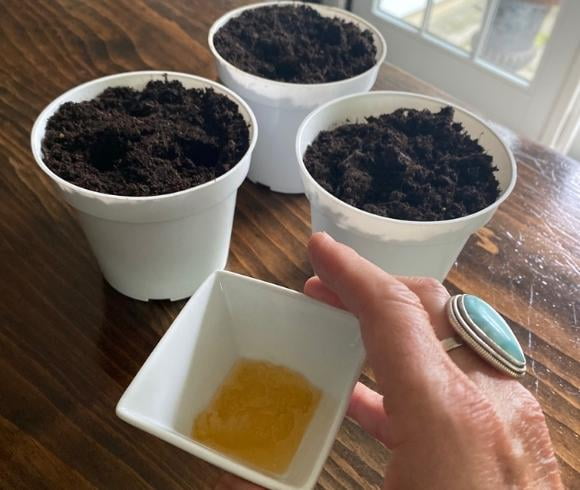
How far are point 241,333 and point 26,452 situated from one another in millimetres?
197

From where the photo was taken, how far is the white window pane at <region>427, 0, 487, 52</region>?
1.34 meters

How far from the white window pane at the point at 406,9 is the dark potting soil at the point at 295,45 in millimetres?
696

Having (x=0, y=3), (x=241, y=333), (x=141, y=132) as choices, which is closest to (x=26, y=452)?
(x=241, y=333)

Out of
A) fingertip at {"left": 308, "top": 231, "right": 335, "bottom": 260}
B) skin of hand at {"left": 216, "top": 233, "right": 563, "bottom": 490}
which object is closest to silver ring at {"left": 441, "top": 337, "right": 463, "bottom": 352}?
skin of hand at {"left": 216, "top": 233, "right": 563, "bottom": 490}

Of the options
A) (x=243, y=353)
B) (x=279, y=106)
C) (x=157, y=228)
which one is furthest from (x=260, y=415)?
(x=279, y=106)

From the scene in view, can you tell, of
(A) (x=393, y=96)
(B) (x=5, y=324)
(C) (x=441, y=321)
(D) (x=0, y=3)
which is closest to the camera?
(C) (x=441, y=321)

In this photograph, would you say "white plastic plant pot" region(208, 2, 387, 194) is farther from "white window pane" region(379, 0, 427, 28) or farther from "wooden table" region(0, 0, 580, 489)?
"white window pane" region(379, 0, 427, 28)

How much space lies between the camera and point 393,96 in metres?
0.69

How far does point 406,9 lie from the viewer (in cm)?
145

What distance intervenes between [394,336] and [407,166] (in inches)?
9.6

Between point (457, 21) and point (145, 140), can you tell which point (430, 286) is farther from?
point (457, 21)

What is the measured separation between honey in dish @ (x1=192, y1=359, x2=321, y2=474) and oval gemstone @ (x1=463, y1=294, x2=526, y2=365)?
147 millimetres

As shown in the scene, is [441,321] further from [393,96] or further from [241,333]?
[393,96]

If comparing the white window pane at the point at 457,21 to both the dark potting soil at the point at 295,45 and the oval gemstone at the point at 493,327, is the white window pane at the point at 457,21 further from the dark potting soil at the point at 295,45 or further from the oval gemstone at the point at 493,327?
the oval gemstone at the point at 493,327
